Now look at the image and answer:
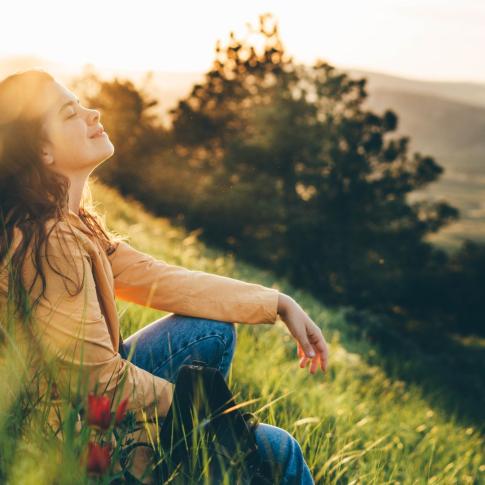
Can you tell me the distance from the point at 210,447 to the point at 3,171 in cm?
103

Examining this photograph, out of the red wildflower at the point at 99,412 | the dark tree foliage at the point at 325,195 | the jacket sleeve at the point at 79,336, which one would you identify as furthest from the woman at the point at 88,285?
the dark tree foliage at the point at 325,195

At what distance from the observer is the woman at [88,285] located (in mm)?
1635

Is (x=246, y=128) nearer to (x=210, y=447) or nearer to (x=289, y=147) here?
(x=289, y=147)

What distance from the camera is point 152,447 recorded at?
1.56 meters

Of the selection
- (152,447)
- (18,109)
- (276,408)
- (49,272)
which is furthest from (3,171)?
(276,408)

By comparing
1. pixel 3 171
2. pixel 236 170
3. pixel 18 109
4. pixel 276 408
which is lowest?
pixel 236 170

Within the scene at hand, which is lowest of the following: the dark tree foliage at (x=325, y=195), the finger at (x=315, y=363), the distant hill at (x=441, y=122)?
the distant hill at (x=441, y=122)

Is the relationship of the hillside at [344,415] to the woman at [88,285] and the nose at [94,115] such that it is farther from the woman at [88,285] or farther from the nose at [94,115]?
the nose at [94,115]

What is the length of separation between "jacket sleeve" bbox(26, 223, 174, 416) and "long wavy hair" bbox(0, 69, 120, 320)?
3 centimetres

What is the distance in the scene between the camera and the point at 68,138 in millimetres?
2043

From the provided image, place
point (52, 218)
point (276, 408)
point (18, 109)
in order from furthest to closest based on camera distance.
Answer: point (276, 408) < point (18, 109) < point (52, 218)

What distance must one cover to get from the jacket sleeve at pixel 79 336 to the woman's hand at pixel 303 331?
631 mm

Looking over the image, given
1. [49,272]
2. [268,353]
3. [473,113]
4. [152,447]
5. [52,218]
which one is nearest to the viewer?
[152,447]

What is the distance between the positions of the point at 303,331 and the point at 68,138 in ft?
3.39
